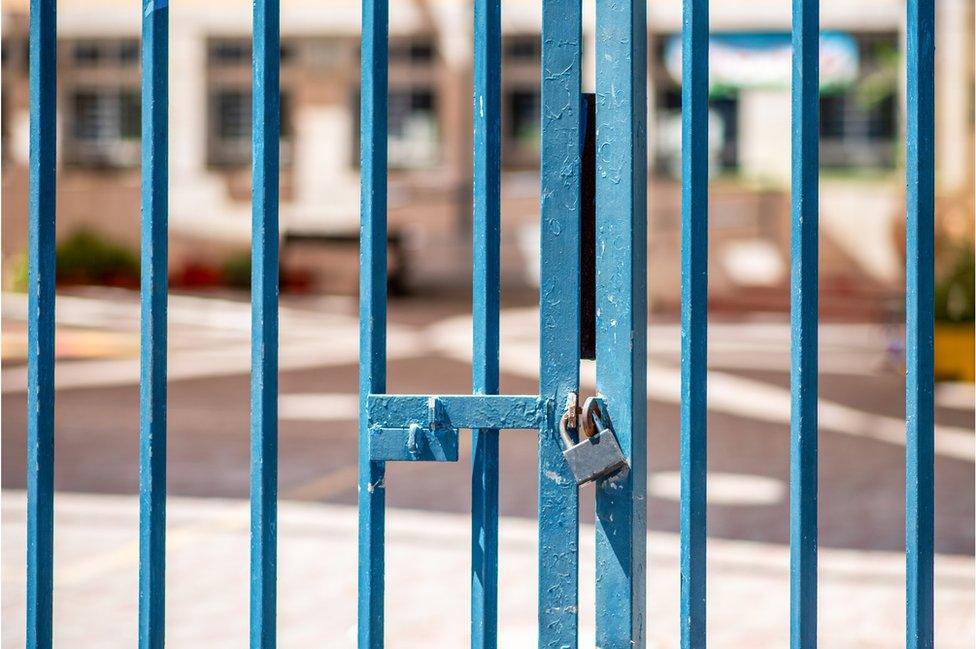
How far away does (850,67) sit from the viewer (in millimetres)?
22266

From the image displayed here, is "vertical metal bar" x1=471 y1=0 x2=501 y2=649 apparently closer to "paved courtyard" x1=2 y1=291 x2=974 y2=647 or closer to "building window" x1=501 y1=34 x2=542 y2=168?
"paved courtyard" x1=2 y1=291 x2=974 y2=647

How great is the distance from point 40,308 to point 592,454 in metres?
1.10

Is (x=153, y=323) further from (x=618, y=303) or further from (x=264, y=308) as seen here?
(x=618, y=303)

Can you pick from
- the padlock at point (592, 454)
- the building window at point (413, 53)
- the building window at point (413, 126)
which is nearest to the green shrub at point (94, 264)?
the building window at point (413, 126)

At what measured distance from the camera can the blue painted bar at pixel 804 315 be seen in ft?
7.36

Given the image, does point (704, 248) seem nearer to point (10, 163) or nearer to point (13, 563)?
point (13, 563)

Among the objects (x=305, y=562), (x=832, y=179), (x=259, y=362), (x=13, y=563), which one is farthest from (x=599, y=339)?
(x=832, y=179)

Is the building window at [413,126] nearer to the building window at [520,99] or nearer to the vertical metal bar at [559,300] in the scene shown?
the building window at [520,99]

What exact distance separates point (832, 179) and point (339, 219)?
8844 millimetres

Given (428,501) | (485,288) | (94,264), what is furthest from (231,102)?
(485,288)

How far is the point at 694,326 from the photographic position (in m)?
2.28

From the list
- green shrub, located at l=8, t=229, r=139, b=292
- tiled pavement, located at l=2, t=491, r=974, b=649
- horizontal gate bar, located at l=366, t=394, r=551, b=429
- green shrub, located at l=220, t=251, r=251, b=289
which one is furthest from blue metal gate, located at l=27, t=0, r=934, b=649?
green shrub, located at l=8, t=229, r=139, b=292

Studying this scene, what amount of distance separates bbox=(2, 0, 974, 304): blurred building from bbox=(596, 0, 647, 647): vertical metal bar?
710 inches

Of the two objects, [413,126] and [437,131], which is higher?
[413,126]
